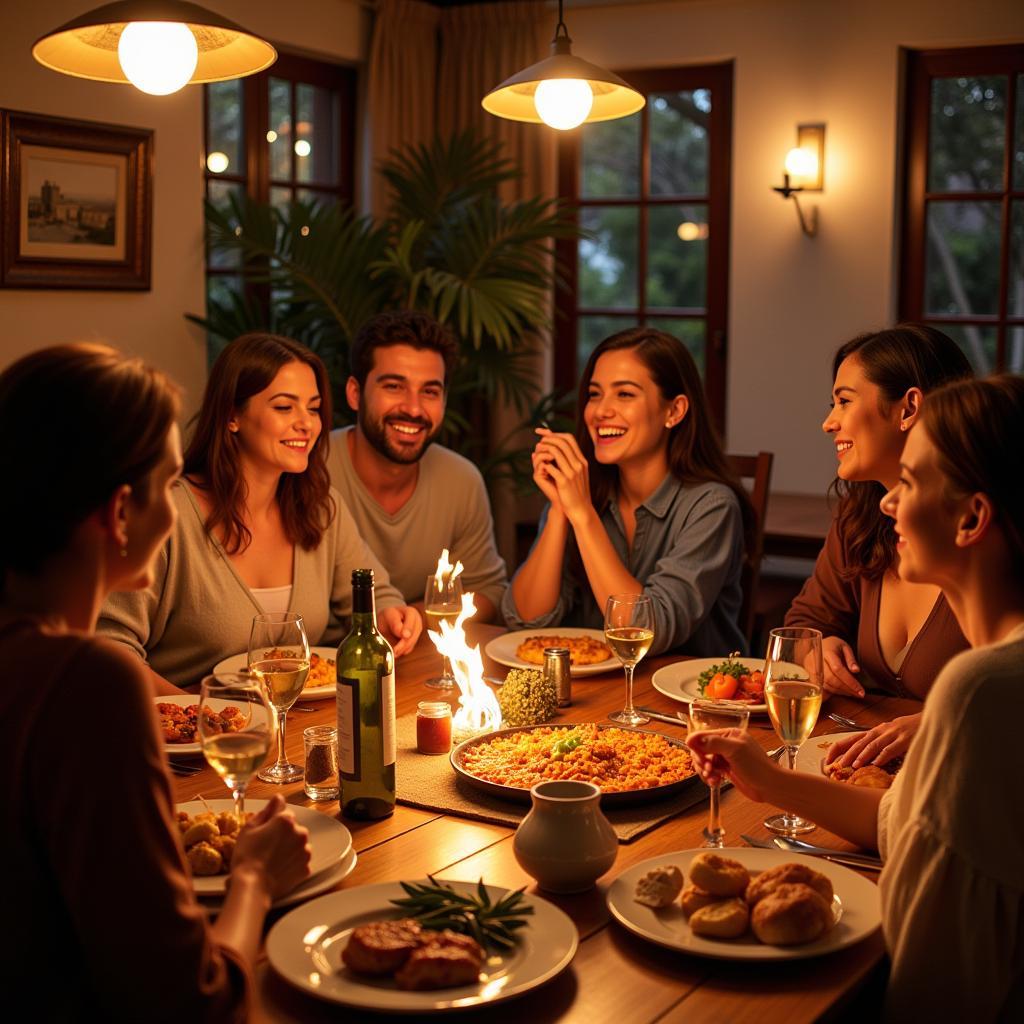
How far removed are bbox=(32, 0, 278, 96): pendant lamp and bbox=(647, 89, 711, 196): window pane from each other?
3.65 meters

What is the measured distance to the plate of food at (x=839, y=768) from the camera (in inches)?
66.9

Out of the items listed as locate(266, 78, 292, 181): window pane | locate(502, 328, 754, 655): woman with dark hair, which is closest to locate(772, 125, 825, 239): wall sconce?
locate(266, 78, 292, 181): window pane

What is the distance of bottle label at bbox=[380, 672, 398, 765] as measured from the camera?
1695 millimetres

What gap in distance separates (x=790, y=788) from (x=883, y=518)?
107 centimetres

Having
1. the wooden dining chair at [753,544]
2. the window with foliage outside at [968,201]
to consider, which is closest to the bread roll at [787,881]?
the wooden dining chair at [753,544]

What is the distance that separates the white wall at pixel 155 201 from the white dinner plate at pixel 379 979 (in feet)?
10.6

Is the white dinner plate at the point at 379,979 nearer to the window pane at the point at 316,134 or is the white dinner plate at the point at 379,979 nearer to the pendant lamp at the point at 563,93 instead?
the pendant lamp at the point at 563,93

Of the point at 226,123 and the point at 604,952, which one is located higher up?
the point at 226,123

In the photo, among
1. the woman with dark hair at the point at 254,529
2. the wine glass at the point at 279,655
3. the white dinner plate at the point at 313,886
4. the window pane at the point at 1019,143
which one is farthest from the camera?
the window pane at the point at 1019,143

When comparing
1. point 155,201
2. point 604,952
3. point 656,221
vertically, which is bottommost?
point 604,952

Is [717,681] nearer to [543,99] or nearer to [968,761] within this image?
[968,761]

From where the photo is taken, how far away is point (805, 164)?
532cm

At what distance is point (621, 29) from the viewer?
564 centimetres

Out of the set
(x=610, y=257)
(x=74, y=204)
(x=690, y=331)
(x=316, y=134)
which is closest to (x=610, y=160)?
(x=610, y=257)
